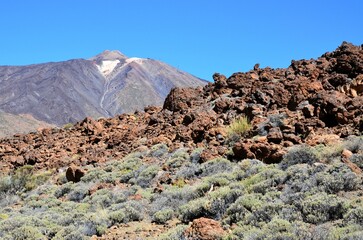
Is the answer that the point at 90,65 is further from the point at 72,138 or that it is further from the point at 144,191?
the point at 144,191

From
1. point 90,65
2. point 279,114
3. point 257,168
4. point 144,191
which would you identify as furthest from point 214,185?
point 90,65

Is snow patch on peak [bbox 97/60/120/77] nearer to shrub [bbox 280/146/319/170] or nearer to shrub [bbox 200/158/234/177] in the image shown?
shrub [bbox 200/158/234/177]

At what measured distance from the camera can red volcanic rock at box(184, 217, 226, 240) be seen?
5.87m

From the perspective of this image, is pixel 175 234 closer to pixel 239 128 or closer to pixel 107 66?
pixel 239 128

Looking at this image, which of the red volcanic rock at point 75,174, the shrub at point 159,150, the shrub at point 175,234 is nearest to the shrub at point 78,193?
the red volcanic rock at point 75,174

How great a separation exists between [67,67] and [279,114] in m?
112

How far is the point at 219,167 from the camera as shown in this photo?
939 cm

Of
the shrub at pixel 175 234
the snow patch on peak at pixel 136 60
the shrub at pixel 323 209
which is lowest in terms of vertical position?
the shrub at pixel 175 234

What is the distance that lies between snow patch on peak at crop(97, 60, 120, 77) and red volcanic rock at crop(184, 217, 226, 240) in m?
126

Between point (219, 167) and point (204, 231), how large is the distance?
353cm

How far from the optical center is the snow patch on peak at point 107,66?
131 m

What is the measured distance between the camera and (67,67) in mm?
117625

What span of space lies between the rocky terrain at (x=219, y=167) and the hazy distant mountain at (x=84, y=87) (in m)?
68.7

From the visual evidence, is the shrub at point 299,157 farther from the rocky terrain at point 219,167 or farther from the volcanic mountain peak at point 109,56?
the volcanic mountain peak at point 109,56
